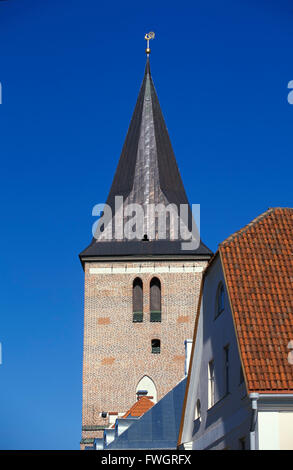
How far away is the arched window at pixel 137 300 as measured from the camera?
1740 inches

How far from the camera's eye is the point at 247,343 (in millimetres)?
16984

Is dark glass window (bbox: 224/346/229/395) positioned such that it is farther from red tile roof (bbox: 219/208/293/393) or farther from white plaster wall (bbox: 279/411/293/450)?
white plaster wall (bbox: 279/411/293/450)

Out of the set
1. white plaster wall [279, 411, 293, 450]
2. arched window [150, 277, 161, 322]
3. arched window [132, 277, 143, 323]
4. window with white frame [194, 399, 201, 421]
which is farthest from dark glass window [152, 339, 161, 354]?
white plaster wall [279, 411, 293, 450]

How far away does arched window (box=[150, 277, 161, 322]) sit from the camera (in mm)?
44234

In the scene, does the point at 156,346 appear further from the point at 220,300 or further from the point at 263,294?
the point at 263,294

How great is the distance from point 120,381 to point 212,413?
76.1 ft

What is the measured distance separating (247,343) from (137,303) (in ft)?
91.0

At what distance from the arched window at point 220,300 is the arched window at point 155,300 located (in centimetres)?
2427

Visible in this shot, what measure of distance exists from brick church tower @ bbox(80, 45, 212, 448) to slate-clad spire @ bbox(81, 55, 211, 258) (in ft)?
0.15

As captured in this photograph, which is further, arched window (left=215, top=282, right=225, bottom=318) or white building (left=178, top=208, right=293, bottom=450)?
arched window (left=215, top=282, right=225, bottom=318)

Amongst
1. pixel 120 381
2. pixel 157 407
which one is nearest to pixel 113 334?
pixel 120 381

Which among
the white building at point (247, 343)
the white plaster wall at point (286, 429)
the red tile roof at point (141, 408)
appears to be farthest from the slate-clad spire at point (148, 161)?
the white plaster wall at point (286, 429)

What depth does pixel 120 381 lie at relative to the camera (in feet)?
141

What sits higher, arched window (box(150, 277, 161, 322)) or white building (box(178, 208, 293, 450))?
arched window (box(150, 277, 161, 322))
